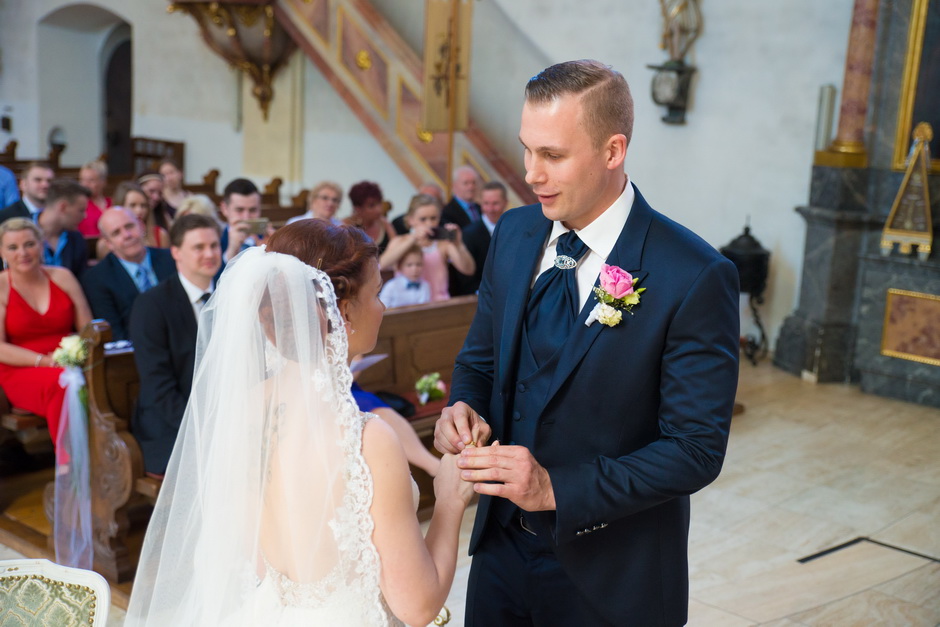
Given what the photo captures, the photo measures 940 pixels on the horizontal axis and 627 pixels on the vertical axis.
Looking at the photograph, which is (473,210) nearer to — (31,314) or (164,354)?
(31,314)

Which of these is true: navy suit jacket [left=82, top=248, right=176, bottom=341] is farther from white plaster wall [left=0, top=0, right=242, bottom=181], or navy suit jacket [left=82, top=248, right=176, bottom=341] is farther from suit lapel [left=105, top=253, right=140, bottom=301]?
white plaster wall [left=0, top=0, right=242, bottom=181]

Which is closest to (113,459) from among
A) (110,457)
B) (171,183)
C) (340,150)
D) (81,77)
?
(110,457)

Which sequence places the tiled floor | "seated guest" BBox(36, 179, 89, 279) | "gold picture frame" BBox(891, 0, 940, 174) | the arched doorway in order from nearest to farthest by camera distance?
the tiled floor, "seated guest" BBox(36, 179, 89, 279), "gold picture frame" BBox(891, 0, 940, 174), the arched doorway

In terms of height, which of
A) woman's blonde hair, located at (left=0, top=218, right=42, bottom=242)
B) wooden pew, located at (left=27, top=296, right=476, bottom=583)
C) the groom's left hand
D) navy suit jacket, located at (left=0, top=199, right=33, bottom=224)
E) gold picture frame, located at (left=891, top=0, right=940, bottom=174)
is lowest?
wooden pew, located at (left=27, top=296, right=476, bottom=583)

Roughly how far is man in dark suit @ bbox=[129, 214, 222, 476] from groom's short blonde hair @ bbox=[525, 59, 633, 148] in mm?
2633

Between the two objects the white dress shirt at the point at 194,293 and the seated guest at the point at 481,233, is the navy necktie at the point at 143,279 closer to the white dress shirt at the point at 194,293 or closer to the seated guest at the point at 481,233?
the white dress shirt at the point at 194,293

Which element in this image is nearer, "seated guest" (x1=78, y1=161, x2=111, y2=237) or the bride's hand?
the bride's hand

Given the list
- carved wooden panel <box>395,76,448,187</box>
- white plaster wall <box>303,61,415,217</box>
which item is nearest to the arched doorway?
white plaster wall <box>303,61,415,217</box>

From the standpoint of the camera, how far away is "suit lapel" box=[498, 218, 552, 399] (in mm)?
2043

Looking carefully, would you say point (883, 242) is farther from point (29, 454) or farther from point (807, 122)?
point (29, 454)

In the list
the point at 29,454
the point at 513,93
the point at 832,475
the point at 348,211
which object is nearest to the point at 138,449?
the point at 29,454

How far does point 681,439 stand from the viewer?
1850mm

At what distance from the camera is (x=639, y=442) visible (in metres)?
1.96

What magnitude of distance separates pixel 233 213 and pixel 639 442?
4.82 metres
